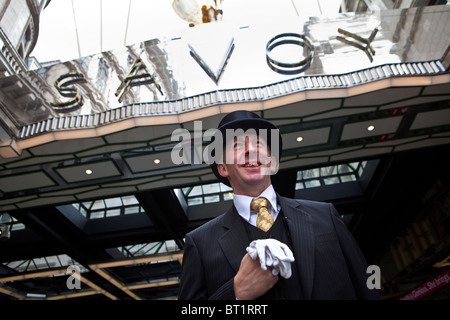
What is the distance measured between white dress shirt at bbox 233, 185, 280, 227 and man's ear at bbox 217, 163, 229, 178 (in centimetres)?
20

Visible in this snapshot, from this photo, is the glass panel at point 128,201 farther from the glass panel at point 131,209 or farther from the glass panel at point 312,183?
the glass panel at point 312,183

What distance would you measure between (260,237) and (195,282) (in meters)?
0.44

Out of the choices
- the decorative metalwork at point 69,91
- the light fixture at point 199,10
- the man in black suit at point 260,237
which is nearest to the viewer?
the man in black suit at point 260,237

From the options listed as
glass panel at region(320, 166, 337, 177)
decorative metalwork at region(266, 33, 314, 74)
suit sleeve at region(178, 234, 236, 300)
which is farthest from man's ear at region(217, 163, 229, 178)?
glass panel at region(320, 166, 337, 177)

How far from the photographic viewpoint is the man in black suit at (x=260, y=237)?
5.57ft

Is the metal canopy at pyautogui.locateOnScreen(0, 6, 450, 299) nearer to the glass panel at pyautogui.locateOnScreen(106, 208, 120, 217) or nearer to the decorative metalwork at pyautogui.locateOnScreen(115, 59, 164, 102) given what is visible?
the decorative metalwork at pyautogui.locateOnScreen(115, 59, 164, 102)

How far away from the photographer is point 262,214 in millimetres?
1907

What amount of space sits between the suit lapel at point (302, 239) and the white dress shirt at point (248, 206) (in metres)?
0.05

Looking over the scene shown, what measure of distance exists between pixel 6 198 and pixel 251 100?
7114 millimetres

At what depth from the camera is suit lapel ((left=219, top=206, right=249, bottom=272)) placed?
1.87m

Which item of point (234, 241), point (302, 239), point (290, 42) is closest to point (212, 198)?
point (290, 42)

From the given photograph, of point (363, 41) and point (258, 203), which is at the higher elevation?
point (363, 41)

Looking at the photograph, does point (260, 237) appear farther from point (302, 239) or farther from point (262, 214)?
point (302, 239)

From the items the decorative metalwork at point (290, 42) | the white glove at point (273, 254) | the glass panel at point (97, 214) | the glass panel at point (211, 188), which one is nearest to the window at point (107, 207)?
the glass panel at point (97, 214)
